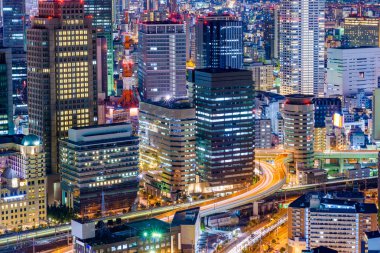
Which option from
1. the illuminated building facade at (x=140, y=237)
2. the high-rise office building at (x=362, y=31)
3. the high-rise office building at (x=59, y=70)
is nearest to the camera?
the illuminated building facade at (x=140, y=237)

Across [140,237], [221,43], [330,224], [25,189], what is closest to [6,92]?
[25,189]

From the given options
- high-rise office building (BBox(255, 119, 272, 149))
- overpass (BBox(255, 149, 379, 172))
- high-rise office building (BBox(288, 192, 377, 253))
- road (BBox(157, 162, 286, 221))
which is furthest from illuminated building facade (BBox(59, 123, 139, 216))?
high-rise office building (BBox(255, 119, 272, 149))

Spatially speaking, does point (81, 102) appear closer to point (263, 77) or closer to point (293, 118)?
point (293, 118)

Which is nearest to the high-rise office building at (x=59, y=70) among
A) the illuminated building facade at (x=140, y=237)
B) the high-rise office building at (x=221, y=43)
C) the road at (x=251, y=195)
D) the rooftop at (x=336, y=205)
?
the road at (x=251, y=195)

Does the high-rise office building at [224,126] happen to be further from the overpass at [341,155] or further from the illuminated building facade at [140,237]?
the illuminated building facade at [140,237]

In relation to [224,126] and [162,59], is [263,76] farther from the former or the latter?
[224,126]

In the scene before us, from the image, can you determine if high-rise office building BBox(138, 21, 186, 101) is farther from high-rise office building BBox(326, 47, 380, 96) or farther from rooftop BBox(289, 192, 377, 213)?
rooftop BBox(289, 192, 377, 213)
